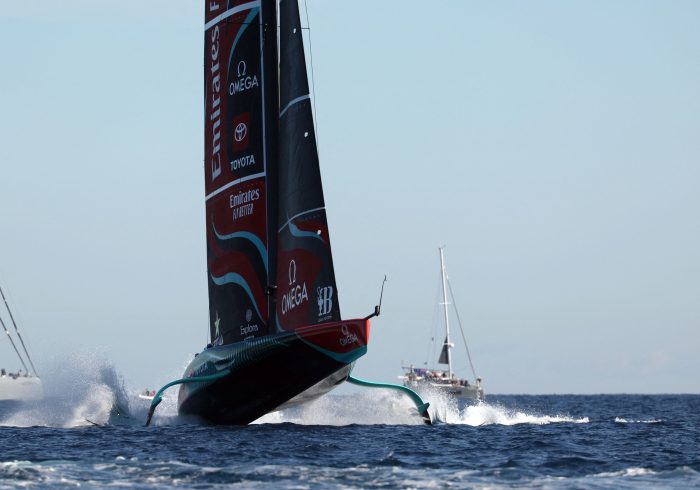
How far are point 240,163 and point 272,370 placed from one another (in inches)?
230

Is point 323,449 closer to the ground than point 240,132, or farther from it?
closer to the ground

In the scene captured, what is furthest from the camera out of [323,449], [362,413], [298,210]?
[362,413]

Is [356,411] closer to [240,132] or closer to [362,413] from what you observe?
[362,413]

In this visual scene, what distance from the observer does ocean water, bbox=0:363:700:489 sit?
19.9 meters

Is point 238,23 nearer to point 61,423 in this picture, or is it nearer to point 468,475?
point 61,423

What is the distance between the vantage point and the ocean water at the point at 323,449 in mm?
19922

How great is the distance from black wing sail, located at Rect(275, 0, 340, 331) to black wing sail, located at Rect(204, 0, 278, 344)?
93 centimetres

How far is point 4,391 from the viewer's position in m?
106

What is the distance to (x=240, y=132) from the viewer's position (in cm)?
3133

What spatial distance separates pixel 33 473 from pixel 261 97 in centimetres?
1319

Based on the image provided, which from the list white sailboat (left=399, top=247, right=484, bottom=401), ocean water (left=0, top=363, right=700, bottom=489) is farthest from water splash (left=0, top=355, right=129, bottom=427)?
white sailboat (left=399, top=247, right=484, bottom=401)

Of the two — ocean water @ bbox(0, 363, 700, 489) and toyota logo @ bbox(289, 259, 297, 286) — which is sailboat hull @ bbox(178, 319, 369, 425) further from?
toyota logo @ bbox(289, 259, 297, 286)

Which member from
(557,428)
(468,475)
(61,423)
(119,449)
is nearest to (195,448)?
(119,449)

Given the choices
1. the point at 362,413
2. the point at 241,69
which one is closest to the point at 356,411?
the point at 362,413
